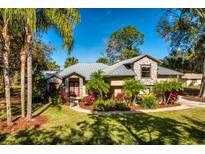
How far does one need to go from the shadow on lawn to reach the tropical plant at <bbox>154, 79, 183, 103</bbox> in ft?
20.4

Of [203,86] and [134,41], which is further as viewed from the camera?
[134,41]

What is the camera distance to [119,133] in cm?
1023

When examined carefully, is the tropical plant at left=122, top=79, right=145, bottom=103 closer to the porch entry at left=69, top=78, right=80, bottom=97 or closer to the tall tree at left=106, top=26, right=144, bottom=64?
the porch entry at left=69, top=78, right=80, bottom=97

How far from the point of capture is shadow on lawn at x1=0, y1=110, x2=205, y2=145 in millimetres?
9086

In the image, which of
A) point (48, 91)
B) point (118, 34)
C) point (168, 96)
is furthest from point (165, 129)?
point (118, 34)

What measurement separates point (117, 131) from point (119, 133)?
37cm

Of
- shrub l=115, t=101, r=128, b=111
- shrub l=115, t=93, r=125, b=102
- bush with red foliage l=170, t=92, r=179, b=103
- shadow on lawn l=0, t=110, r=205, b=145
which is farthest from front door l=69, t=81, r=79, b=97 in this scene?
shadow on lawn l=0, t=110, r=205, b=145

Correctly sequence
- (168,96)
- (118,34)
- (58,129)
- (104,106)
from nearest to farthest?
(58,129)
(104,106)
(168,96)
(118,34)

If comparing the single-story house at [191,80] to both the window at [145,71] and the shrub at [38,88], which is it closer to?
the window at [145,71]

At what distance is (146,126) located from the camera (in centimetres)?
1162

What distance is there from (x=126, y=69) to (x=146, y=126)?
37.2 feet

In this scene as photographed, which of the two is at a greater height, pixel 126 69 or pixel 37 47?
pixel 37 47
